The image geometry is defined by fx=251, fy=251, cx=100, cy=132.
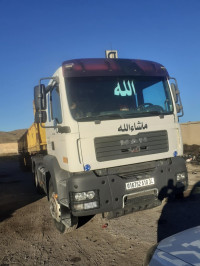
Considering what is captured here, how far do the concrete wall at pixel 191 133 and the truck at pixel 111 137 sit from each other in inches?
535

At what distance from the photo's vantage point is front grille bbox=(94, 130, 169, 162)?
413 centimetres

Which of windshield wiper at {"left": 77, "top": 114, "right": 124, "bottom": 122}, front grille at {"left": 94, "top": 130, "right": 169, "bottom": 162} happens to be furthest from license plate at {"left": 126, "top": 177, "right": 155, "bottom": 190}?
windshield wiper at {"left": 77, "top": 114, "right": 124, "bottom": 122}

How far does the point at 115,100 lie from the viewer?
4484 millimetres

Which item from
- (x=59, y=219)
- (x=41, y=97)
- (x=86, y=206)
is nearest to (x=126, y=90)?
(x=41, y=97)

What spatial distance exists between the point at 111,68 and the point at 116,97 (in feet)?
1.79

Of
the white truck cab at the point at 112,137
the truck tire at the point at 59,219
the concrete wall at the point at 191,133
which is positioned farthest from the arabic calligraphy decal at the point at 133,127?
the concrete wall at the point at 191,133

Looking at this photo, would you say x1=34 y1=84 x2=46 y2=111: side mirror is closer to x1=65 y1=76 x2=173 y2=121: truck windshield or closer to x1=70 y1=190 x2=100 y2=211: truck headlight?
x1=65 y1=76 x2=173 y2=121: truck windshield

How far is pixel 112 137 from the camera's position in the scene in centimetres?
418

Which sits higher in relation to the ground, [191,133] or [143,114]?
[143,114]

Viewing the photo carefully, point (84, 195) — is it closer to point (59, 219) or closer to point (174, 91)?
point (59, 219)

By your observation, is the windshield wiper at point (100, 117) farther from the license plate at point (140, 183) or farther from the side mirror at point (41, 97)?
the license plate at point (140, 183)

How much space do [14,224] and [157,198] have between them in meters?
3.31

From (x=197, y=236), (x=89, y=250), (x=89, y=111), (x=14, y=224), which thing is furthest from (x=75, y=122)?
(x=14, y=224)

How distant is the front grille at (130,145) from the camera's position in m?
4.13
